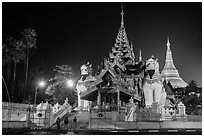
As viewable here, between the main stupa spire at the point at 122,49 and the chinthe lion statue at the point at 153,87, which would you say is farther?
the main stupa spire at the point at 122,49

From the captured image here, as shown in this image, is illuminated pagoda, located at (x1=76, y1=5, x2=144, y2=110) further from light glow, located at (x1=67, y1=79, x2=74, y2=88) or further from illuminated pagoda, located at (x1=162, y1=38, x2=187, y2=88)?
illuminated pagoda, located at (x1=162, y1=38, x2=187, y2=88)

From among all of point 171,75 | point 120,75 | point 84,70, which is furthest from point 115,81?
point 171,75

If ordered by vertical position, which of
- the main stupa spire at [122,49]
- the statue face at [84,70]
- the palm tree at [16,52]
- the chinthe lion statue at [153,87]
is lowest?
the chinthe lion statue at [153,87]

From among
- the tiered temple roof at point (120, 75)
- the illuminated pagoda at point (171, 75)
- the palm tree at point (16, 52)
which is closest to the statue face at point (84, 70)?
the tiered temple roof at point (120, 75)

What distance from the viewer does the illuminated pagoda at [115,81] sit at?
12414 mm

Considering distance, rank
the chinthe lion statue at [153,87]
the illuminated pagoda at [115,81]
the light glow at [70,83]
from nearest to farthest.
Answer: the illuminated pagoda at [115,81]
the chinthe lion statue at [153,87]
the light glow at [70,83]

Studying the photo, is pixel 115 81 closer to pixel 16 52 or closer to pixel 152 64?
pixel 152 64

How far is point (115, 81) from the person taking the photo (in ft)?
40.8

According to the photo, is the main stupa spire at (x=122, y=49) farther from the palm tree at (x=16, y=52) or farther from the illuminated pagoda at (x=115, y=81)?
the palm tree at (x=16, y=52)

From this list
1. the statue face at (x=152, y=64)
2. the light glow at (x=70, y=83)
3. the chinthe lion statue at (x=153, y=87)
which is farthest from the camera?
the light glow at (x=70, y=83)

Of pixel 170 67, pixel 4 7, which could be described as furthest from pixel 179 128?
pixel 170 67

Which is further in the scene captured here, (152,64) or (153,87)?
(152,64)

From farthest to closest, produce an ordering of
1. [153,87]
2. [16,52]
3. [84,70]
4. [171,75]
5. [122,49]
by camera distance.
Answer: [171,75], [122,49], [84,70], [153,87], [16,52]

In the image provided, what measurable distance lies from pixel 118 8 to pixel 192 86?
36.5 feet
